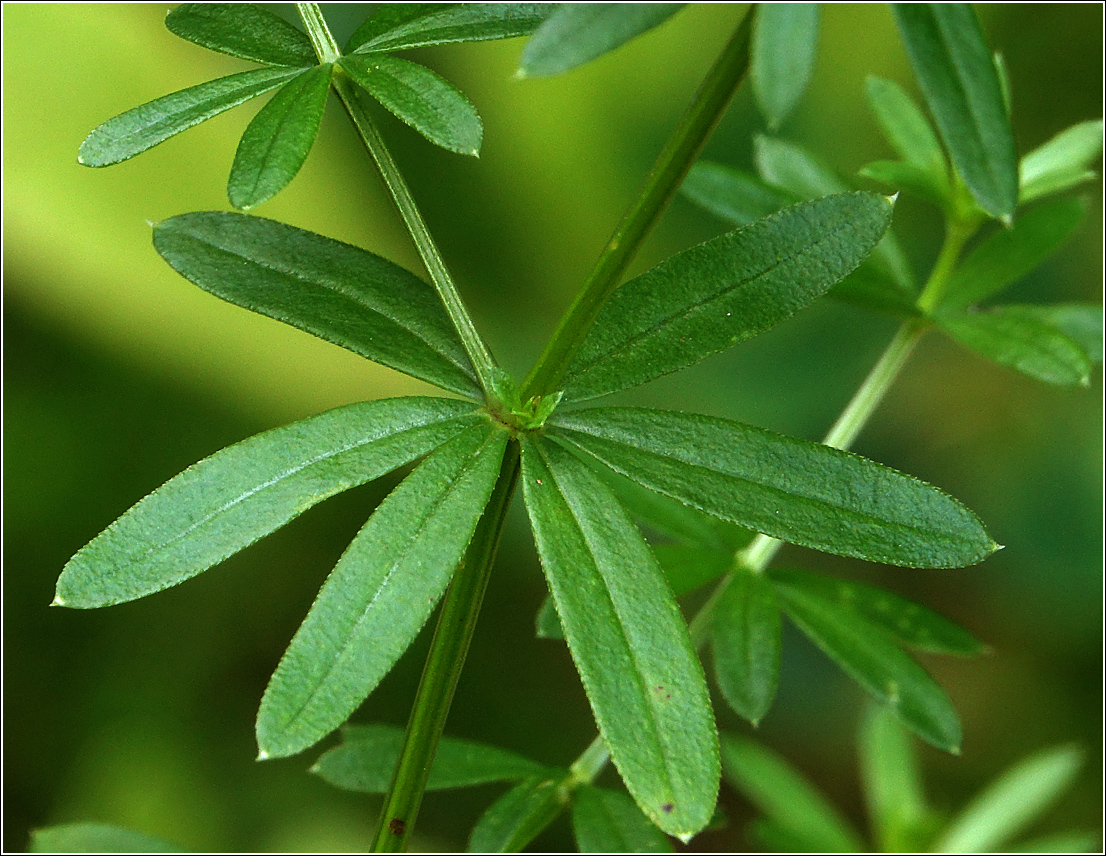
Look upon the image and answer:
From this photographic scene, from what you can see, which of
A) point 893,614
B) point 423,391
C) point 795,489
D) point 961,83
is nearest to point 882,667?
point 893,614

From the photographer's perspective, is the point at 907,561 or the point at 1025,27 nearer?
the point at 907,561

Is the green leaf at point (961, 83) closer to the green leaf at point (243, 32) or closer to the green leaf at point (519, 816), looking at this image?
the green leaf at point (243, 32)

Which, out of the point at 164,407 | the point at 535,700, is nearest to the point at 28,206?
the point at 164,407

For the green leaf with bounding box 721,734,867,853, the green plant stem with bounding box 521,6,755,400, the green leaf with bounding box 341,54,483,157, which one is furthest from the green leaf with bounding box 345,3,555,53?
the green leaf with bounding box 721,734,867,853

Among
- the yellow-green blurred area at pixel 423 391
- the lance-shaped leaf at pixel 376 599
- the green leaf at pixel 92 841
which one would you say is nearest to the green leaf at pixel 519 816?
the green leaf at pixel 92 841

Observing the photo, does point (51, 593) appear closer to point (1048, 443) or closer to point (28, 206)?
point (28, 206)

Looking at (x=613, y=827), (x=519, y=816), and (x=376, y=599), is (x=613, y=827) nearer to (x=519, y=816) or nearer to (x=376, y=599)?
(x=519, y=816)

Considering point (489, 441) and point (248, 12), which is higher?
point (248, 12)
